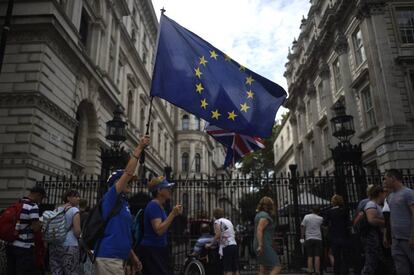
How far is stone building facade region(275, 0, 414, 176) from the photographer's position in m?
18.1

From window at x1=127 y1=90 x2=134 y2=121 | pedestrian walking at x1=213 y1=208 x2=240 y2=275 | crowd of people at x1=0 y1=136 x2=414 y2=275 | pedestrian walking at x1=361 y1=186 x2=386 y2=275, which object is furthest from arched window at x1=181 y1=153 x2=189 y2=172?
pedestrian walking at x1=361 y1=186 x2=386 y2=275

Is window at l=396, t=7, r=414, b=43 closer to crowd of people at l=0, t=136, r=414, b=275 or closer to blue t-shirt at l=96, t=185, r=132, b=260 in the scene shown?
crowd of people at l=0, t=136, r=414, b=275

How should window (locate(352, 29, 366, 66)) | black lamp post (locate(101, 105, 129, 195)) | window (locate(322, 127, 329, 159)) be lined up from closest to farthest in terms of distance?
black lamp post (locate(101, 105, 129, 195)) → window (locate(352, 29, 366, 66)) → window (locate(322, 127, 329, 159))

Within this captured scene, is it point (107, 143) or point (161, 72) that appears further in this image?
point (107, 143)

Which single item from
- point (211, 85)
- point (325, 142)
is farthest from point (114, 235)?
point (325, 142)

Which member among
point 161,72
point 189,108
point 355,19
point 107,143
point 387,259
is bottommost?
point 387,259

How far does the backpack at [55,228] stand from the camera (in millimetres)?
5387

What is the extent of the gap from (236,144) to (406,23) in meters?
17.1

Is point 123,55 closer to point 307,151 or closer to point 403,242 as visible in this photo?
point 307,151

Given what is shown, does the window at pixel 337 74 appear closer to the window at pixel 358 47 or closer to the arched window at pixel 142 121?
the window at pixel 358 47

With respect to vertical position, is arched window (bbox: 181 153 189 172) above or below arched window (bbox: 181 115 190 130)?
below

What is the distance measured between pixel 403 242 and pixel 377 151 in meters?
15.2

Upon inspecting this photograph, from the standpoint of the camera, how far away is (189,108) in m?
6.51

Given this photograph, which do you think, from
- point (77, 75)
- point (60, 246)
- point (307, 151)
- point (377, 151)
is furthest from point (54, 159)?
point (307, 151)
